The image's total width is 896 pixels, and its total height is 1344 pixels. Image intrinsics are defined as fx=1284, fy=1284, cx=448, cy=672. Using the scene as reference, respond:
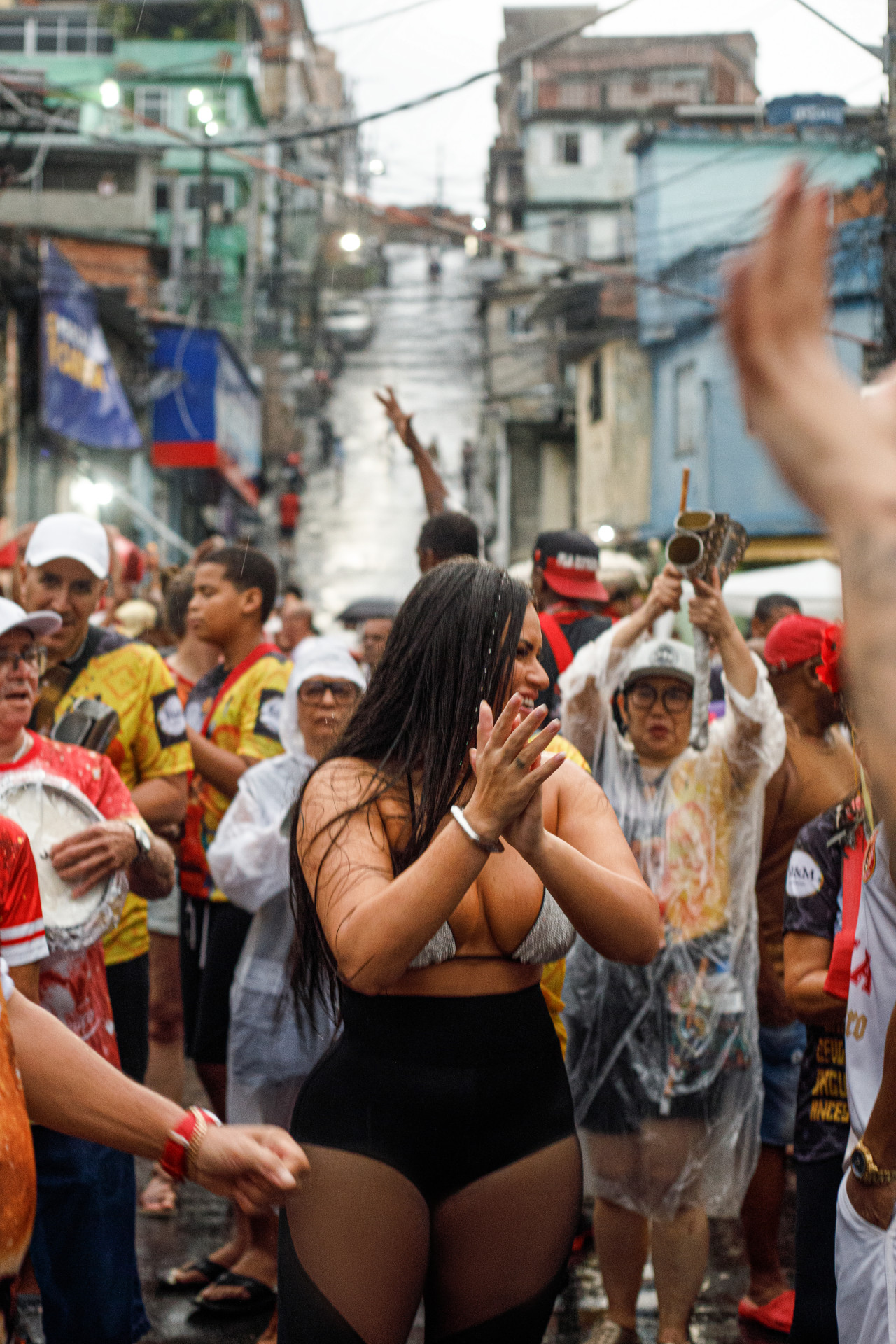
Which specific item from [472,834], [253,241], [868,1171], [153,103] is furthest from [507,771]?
[153,103]

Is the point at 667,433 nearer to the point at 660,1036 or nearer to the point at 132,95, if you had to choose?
the point at 660,1036

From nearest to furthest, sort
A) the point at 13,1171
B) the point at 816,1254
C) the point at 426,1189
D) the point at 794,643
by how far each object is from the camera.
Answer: the point at 13,1171 → the point at 426,1189 → the point at 816,1254 → the point at 794,643

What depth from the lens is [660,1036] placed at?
3639 mm

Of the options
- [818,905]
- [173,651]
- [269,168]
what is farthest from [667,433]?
[818,905]

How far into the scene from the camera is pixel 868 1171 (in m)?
1.97

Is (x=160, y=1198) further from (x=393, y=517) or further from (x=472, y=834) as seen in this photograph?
(x=393, y=517)

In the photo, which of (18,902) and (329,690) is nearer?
(18,902)

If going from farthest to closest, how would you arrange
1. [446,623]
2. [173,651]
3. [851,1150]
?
[173,651]
[446,623]
[851,1150]

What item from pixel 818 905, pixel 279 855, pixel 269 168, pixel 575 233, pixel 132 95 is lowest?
pixel 279 855

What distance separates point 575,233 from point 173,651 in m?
30.6

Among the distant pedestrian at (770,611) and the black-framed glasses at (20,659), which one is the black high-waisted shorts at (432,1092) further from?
the distant pedestrian at (770,611)

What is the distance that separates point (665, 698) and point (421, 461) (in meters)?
1.57

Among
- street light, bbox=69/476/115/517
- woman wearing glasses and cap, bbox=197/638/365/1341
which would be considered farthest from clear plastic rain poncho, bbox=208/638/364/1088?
street light, bbox=69/476/115/517

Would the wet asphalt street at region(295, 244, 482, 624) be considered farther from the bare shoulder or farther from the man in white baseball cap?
the bare shoulder
